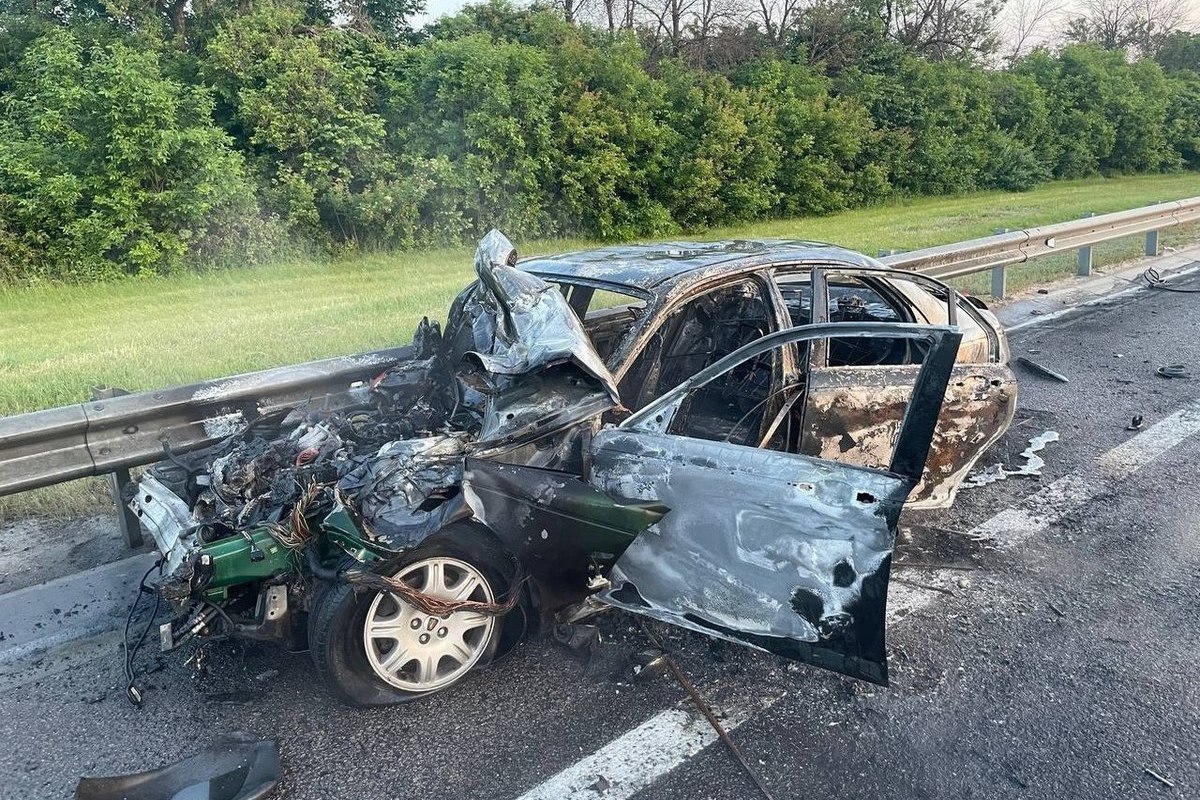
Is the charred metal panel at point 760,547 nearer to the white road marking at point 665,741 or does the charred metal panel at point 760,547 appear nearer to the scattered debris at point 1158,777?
the white road marking at point 665,741

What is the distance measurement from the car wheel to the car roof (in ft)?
4.89

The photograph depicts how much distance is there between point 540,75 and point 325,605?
14.6 m

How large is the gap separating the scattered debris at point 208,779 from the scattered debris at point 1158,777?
2.74m

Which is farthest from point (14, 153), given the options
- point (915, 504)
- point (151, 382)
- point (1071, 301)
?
point (1071, 301)

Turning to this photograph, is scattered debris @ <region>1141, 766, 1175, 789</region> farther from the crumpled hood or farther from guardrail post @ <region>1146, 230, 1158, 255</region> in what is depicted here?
guardrail post @ <region>1146, 230, 1158, 255</region>

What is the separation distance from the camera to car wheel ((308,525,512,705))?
301 centimetres

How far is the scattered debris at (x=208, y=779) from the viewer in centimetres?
268

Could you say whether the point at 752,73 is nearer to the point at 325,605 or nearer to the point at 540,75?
the point at 540,75

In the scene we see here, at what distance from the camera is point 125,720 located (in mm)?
3061

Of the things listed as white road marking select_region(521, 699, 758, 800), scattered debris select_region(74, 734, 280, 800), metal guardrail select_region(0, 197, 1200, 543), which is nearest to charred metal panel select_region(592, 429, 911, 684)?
white road marking select_region(521, 699, 758, 800)


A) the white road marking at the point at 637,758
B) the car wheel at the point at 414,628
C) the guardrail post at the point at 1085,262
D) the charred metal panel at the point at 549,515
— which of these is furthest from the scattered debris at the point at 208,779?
the guardrail post at the point at 1085,262

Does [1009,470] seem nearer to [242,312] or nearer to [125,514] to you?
[125,514]

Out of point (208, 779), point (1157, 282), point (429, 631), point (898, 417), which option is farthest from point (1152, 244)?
point (208, 779)

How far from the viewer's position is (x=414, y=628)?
3121 mm
